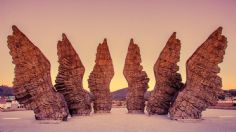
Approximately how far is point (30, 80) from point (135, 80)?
991 centimetres

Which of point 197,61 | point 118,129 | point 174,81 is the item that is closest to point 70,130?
point 118,129

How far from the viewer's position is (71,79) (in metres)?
26.8

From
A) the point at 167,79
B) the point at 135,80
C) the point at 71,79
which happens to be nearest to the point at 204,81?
the point at 167,79

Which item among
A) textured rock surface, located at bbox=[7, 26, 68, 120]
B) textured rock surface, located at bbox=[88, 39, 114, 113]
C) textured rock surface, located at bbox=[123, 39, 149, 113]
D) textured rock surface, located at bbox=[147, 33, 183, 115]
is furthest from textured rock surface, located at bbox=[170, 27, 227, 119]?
textured rock surface, located at bbox=[88, 39, 114, 113]

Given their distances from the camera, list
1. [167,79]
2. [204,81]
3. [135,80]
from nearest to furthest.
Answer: [204,81] → [167,79] → [135,80]

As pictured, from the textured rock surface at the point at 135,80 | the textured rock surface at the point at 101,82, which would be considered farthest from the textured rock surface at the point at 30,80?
the textured rock surface at the point at 135,80

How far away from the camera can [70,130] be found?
1783cm

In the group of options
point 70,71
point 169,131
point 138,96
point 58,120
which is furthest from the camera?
point 138,96

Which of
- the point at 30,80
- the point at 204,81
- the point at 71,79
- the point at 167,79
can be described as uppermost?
the point at 71,79

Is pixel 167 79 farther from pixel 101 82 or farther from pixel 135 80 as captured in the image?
pixel 101 82

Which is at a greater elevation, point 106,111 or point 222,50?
point 222,50

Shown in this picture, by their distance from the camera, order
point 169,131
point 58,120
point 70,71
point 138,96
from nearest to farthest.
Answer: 1. point 169,131
2. point 58,120
3. point 70,71
4. point 138,96

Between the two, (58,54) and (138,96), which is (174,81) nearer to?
(138,96)

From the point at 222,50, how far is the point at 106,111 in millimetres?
11218
